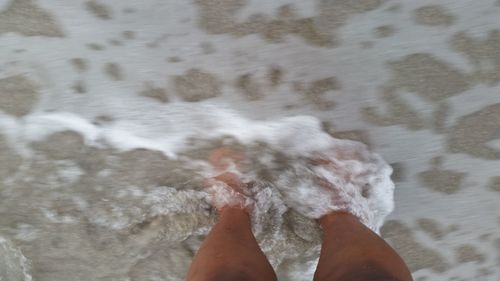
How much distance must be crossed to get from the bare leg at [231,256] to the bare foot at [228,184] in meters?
0.05

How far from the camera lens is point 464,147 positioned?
1.23m

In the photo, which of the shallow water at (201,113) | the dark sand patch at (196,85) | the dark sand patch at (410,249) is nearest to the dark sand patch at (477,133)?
the shallow water at (201,113)

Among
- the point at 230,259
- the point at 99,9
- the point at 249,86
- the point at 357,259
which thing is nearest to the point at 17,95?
the point at 99,9

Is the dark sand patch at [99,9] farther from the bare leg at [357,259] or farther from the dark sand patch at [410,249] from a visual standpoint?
the dark sand patch at [410,249]

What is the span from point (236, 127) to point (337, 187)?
1.08 feet

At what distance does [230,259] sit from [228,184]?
35cm

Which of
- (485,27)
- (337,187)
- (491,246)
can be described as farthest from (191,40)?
(491,246)

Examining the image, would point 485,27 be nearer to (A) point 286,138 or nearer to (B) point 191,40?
(A) point 286,138

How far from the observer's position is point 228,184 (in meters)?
1.22

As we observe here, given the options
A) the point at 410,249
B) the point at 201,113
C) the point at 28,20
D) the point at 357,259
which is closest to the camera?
the point at 357,259

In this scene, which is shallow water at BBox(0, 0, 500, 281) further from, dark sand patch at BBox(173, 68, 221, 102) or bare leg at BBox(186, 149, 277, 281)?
bare leg at BBox(186, 149, 277, 281)

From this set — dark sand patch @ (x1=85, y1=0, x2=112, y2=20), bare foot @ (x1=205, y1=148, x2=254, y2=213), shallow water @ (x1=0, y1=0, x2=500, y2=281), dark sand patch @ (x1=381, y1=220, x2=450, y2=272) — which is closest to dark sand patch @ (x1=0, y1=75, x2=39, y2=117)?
shallow water @ (x1=0, y1=0, x2=500, y2=281)

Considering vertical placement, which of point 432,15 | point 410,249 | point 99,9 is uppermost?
point 432,15

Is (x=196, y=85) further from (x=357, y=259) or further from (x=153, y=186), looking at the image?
(x=357, y=259)
